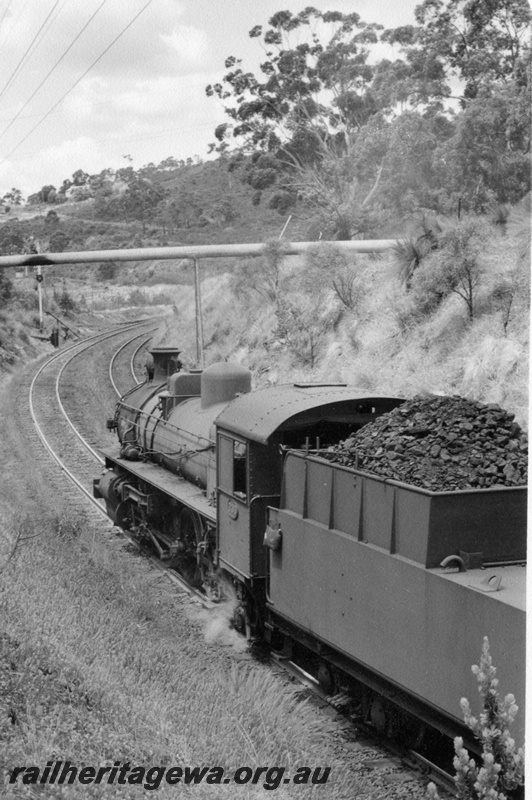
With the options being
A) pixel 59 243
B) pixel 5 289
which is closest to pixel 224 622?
pixel 5 289

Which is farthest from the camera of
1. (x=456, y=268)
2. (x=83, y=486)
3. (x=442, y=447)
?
(x=456, y=268)

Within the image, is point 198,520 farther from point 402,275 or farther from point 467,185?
point 467,185

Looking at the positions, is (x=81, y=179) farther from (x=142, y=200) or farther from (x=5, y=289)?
(x=5, y=289)

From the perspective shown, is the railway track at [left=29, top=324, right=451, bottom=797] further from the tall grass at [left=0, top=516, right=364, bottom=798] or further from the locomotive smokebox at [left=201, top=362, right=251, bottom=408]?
the locomotive smokebox at [left=201, top=362, right=251, bottom=408]

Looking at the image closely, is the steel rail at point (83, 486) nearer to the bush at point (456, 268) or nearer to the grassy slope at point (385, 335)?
the grassy slope at point (385, 335)

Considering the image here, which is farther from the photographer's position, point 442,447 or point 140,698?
point 140,698

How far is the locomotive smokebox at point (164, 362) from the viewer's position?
16.0m

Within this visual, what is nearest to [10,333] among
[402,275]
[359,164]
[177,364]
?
[359,164]

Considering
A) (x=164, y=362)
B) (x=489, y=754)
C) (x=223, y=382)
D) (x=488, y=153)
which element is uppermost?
(x=488, y=153)

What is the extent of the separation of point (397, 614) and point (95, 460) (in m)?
15.3

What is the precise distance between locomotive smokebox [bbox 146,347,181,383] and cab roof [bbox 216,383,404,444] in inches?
242

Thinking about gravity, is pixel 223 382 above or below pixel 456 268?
below

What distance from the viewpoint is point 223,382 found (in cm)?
1262

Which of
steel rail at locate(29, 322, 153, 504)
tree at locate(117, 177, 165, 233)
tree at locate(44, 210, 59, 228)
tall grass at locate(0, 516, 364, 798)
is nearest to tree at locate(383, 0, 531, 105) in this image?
steel rail at locate(29, 322, 153, 504)
